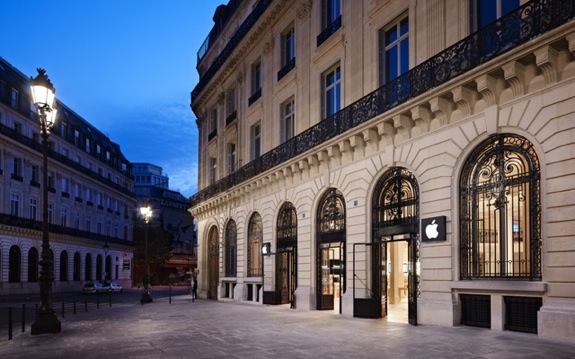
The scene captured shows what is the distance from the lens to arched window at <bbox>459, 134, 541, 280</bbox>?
1109cm

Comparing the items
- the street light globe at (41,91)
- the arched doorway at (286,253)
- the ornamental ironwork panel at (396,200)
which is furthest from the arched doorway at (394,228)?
the street light globe at (41,91)

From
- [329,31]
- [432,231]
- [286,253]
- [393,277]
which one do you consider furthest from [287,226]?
[432,231]

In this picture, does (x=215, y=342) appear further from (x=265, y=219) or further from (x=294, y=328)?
(x=265, y=219)

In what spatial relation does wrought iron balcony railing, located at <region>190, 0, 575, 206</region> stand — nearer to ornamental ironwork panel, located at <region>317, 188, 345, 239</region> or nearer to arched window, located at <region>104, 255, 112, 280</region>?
ornamental ironwork panel, located at <region>317, 188, 345, 239</region>

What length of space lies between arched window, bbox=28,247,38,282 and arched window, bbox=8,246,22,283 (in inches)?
58.2

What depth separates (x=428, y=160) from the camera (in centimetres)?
1378

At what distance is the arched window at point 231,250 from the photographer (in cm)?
2773

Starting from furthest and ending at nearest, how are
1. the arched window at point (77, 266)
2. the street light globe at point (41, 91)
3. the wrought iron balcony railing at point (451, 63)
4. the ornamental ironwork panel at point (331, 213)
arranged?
the arched window at point (77, 266)
the ornamental ironwork panel at point (331, 213)
the street light globe at point (41, 91)
the wrought iron balcony railing at point (451, 63)

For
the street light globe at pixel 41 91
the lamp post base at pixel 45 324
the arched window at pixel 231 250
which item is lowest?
the lamp post base at pixel 45 324

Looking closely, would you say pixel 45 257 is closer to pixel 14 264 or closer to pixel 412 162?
pixel 412 162

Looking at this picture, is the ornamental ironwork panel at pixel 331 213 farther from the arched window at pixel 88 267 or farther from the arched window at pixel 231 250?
the arched window at pixel 88 267

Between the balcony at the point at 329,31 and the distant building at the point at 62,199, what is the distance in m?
31.9

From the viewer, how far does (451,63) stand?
12703 millimetres

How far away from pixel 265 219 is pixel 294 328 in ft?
35.2
